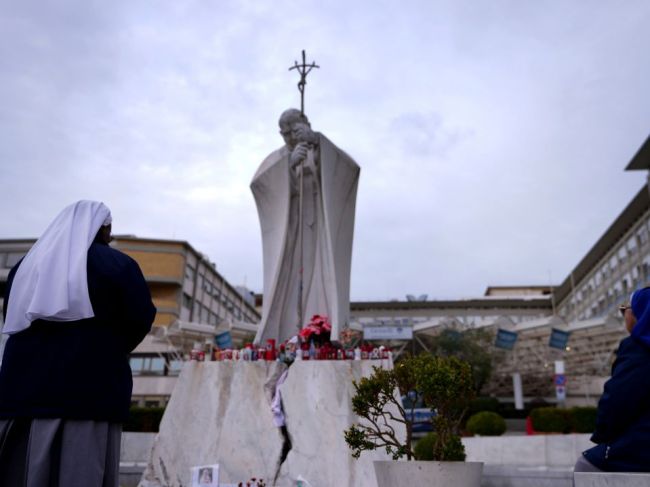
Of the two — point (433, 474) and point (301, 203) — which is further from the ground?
point (301, 203)

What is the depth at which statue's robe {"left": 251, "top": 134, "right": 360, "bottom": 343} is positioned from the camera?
37.6 feet

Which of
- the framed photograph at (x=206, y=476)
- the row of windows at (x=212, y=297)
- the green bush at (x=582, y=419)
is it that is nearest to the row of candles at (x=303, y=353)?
the framed photograph at (x=206, y=476)

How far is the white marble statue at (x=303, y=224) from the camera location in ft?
37.7

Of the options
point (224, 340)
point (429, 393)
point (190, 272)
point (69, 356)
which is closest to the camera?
point (69, 356)

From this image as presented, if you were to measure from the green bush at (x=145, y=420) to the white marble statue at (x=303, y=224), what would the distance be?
6.99 m

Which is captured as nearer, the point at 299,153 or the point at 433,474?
the point at 433,474

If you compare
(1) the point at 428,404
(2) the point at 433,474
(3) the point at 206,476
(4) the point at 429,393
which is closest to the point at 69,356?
(2) the point at 433,474

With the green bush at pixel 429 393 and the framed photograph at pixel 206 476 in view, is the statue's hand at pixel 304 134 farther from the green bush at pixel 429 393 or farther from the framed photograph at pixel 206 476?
the green bush at pixel 429 393

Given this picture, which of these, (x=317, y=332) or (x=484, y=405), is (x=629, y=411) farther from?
(x=484, y=405)

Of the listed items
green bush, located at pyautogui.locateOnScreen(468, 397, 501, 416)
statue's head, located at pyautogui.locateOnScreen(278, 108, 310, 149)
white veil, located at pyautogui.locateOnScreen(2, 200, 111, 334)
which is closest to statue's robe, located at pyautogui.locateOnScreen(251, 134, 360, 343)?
statue's head, located at pyautogui.locateOnScreen(278, 108, 310, 149)

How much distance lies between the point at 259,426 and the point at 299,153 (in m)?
5.43

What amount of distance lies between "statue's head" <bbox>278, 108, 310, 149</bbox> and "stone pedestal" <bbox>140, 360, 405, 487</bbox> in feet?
16.2

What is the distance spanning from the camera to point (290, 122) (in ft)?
38.9

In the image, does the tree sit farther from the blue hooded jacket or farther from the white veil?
the white veil
